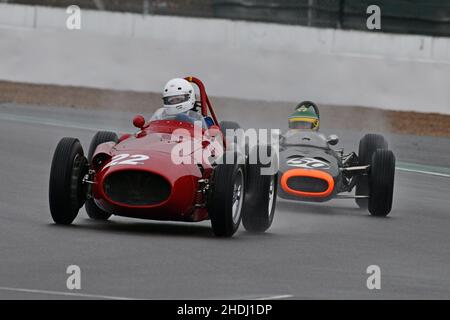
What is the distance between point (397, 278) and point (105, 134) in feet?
12.1

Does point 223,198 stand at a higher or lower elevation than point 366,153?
lower

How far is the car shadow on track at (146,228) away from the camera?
35.6 ft

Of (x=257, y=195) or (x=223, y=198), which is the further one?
(x=257, y=195)

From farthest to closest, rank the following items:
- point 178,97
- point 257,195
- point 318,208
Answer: point 318,208, point 178,97, point 257,195

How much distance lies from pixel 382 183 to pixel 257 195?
2.01 metres

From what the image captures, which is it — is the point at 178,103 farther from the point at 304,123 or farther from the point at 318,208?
the point at 304,123

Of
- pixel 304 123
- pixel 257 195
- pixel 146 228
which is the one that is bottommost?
pixel 146 228

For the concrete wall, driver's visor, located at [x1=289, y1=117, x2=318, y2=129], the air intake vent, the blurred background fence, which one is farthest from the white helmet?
the blurred background fence

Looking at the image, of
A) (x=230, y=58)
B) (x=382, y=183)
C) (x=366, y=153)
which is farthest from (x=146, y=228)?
(x=230, y=58)

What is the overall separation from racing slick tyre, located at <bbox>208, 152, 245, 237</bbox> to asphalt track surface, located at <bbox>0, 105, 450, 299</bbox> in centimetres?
13

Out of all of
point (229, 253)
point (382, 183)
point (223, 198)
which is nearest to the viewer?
point (229, 253)

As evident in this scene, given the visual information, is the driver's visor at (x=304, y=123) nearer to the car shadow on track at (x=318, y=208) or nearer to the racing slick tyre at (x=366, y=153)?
the racing slick tyre at (x=366, y=153)

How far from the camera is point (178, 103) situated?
11.8 meters
